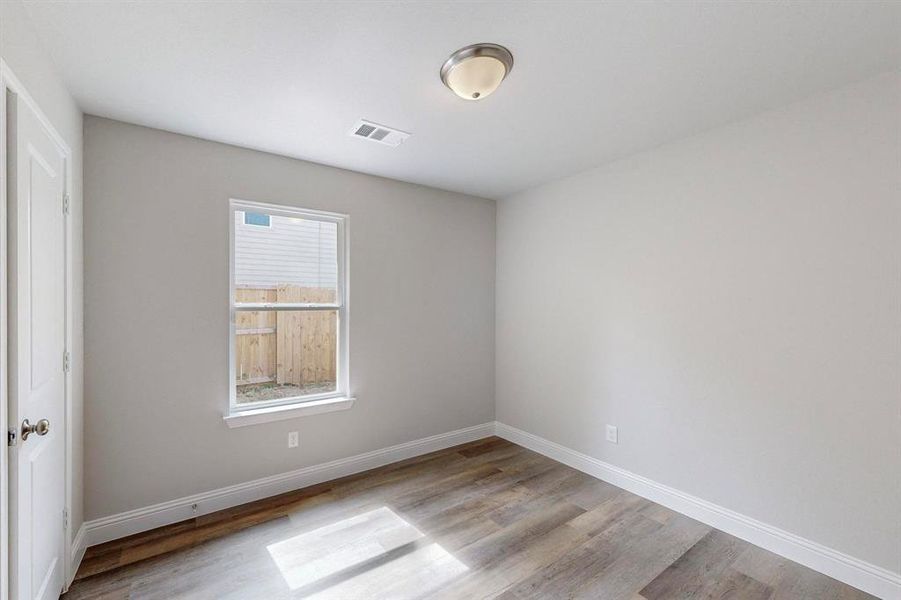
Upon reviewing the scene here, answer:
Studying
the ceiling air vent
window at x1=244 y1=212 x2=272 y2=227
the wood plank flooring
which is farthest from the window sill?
the ceiling air vent

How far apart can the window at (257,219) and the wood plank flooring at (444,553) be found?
6.62ft

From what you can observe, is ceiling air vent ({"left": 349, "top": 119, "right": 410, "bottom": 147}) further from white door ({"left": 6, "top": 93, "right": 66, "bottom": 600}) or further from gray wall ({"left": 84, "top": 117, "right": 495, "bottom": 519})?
white door ({"left": 6, "top": 93, "right": 66, "bottom": 600})

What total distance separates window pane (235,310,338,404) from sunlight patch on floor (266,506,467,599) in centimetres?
107

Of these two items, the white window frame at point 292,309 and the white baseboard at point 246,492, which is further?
the white window frame at point 292,309

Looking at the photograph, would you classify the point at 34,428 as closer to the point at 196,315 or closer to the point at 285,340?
the point at 196,315

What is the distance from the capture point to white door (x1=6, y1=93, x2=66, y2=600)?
1.41m

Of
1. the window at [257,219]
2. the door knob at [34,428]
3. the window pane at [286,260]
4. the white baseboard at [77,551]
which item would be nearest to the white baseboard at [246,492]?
the white baseboard at [77,551]

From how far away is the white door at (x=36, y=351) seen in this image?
55.4 inches

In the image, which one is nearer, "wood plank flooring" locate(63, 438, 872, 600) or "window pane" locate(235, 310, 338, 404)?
"wood plank flooring" locate(63, 438, 872, 600)

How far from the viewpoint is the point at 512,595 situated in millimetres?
1986

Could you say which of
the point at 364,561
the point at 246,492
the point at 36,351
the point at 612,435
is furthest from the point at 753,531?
the point at 36,351

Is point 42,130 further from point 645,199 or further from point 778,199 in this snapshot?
point 778,199

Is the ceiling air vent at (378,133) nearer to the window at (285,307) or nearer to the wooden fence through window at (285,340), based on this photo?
the window at (285,307)

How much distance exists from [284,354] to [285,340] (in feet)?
0.36
